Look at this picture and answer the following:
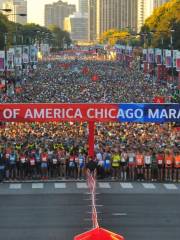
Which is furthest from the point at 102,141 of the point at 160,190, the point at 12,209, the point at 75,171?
the point at 12,209

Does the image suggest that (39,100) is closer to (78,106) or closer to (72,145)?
(72,145)

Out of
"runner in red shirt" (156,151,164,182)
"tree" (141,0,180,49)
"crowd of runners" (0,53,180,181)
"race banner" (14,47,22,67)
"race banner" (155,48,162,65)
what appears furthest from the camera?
"tree" (141,0,180,49)

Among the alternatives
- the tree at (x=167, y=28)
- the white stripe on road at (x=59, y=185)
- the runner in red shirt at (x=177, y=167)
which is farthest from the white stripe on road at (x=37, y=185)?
the tree at (x=167, y=28)

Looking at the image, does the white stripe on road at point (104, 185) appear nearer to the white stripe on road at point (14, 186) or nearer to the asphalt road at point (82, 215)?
the asphalt road at point (82, 215)

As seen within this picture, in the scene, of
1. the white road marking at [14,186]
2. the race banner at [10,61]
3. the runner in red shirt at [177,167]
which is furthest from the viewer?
the race banner at [10,61]

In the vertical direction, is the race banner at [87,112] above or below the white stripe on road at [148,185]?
above

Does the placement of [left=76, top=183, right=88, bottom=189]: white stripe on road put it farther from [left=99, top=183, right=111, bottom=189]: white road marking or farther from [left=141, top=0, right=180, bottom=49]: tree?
[left=141, top=0, right=180, bottom=49]: tree

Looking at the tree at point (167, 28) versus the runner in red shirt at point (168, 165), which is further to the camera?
the tree at point (167, 28)

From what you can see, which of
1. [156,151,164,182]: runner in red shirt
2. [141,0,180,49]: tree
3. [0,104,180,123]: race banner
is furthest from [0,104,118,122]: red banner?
[141,0,180,49]: tree
